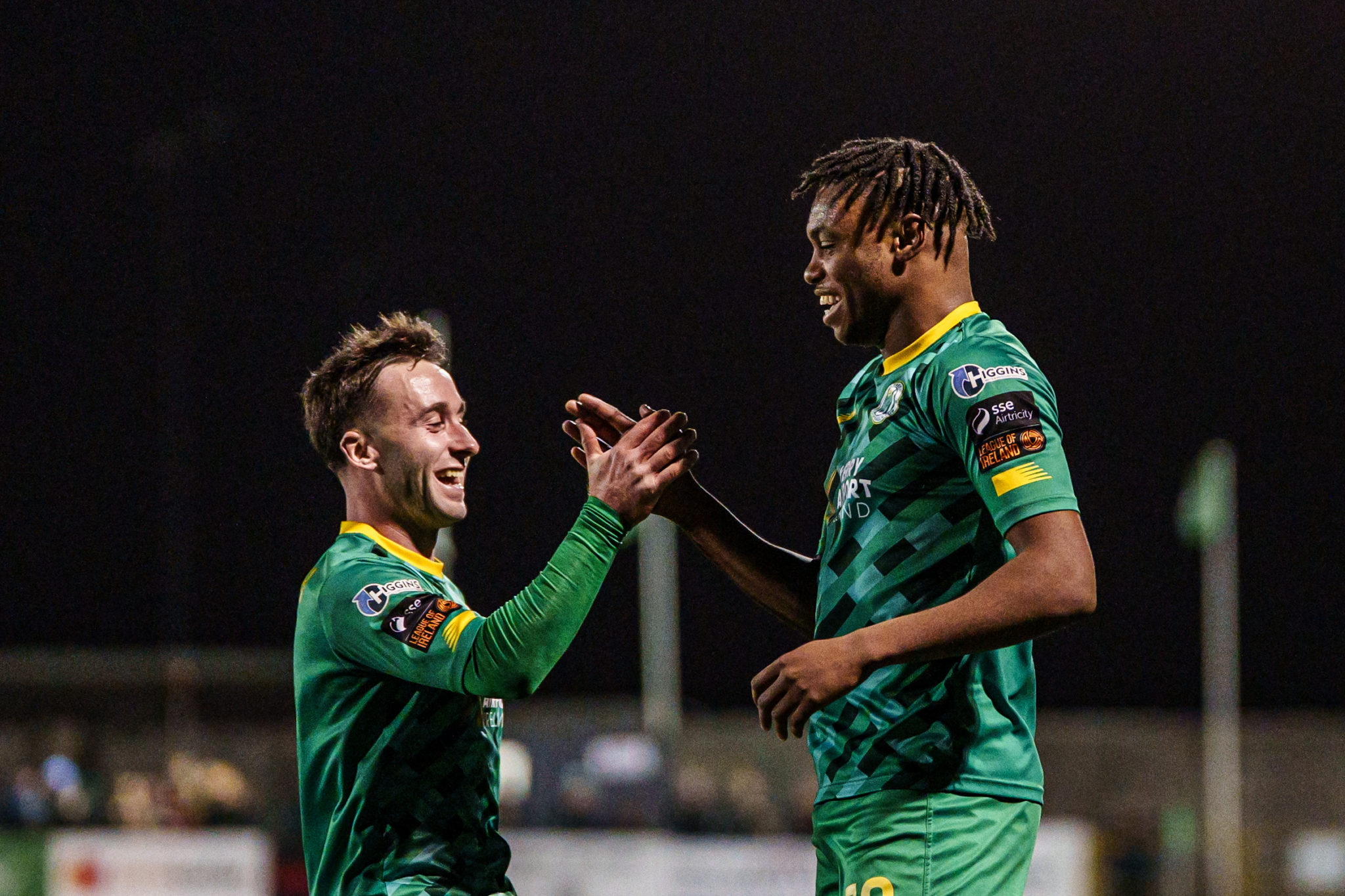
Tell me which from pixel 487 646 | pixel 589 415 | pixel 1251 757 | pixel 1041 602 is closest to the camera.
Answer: pixel 1041 602

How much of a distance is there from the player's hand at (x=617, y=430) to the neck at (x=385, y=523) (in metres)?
0.47

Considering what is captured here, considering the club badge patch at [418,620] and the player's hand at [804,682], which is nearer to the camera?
the player's hand at [804,682]

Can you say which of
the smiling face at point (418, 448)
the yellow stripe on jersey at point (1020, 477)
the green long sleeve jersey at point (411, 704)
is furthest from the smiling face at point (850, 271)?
the smiling face at point (418, 448)

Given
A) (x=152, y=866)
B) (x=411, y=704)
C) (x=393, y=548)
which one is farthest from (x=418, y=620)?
(x=152, y=866)

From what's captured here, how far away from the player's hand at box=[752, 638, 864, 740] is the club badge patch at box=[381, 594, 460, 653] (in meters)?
0.86

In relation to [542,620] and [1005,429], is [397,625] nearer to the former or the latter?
[542,620]

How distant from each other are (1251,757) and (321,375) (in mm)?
25350

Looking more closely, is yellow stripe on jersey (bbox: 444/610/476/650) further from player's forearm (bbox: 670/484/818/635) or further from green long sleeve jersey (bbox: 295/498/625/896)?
player's forearm (bbox: 670/484/818/635)

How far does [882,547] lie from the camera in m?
2.89

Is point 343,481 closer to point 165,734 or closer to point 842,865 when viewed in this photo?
point 842,865

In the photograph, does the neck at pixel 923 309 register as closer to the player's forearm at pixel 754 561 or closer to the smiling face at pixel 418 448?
the player's forearm at pixel 754 561

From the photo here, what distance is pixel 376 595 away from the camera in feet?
10.8

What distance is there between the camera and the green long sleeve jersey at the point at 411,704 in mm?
3133

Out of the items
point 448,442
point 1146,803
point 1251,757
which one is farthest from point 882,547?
point 1251,757
